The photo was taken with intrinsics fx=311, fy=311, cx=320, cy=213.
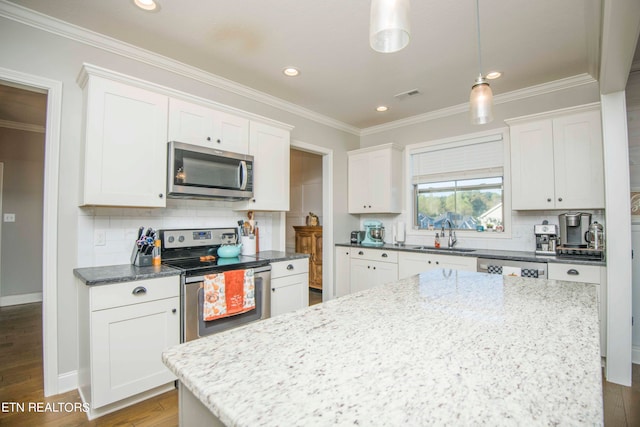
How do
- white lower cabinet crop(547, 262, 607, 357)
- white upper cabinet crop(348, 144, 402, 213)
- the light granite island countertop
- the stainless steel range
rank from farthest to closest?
white upper cabinet crop(348, 144, 402, 213), white lower cabinet crop(547, 262, 607, 357), the stainless steel range, the light granite island countertop

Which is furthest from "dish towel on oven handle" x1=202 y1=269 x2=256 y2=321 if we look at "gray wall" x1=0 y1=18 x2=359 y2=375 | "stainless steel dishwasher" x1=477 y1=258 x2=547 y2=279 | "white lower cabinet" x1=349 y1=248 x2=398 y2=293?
"stainless steel dishwasher" x1=477 y1=258 x2=547 y2=279

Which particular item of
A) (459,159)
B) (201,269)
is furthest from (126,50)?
(459,159)

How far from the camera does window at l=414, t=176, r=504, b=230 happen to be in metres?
3.67

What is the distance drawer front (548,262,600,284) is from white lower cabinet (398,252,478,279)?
64 centimetres

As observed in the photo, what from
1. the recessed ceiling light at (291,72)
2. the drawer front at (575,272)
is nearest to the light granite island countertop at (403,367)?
the drawer front at (575,272)

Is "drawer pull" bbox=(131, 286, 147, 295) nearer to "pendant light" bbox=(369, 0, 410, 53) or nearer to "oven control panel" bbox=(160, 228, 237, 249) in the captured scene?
"oven control panel" bbox=(160, 228, 237, 249)

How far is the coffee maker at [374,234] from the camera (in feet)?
14.3

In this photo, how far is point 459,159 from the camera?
393 cm

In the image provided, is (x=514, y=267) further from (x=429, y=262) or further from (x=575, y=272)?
(x=429, y=262)

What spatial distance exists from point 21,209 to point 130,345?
4.18 metres

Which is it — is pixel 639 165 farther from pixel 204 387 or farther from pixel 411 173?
pixel 204 387

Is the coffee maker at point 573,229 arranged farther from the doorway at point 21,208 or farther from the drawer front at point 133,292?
the doorway at point 21,208

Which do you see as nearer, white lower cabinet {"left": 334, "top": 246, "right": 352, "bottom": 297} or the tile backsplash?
the tile backsplash

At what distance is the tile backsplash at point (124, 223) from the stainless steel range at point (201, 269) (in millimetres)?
127
